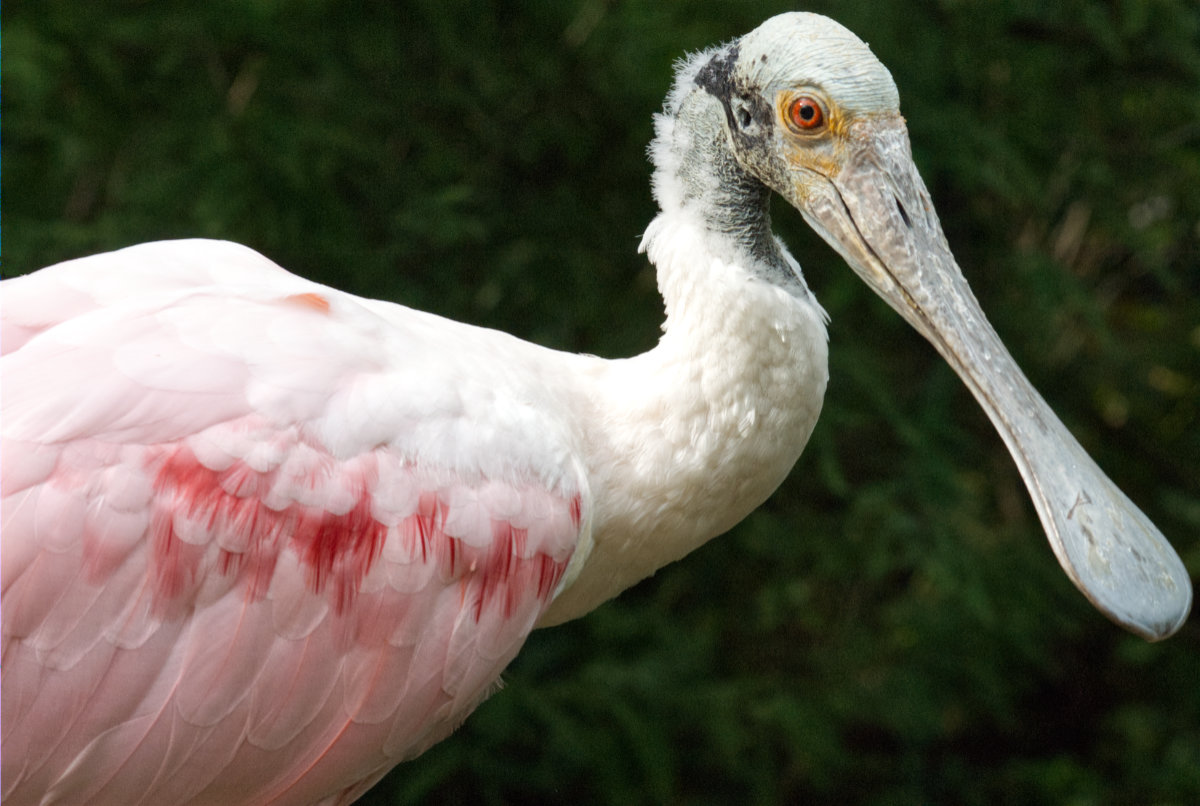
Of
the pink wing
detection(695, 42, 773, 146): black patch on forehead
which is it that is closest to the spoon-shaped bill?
detection(695, 42, 773, 146): black patch on forehead

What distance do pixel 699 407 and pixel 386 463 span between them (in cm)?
53

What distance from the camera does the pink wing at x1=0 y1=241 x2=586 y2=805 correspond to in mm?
2049

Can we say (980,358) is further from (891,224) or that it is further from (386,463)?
(386,463)

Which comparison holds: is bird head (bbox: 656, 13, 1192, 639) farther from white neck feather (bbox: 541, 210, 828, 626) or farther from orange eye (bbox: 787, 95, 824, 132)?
white neck feather (bbox: 541, 210, 828, 626)

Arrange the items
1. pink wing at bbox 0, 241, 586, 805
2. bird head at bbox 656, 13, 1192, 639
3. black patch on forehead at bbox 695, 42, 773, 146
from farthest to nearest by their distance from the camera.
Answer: black patch on forehead at bbox 695, 42, 773, 146 < bird head at bbox 656, 13, 1192, 639 < pink wing at bbox 0, 241, 586, 805

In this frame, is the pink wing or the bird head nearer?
the pink wing

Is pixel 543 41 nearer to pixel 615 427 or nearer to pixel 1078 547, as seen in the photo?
pixel 615 427

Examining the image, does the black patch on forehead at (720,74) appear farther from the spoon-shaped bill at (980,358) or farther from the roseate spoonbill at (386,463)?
the spoon-shaped bill at (980,358)

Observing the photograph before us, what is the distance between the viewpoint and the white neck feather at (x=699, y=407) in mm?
2297

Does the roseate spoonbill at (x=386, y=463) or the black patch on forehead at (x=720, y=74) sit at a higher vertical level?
the black patch on forehead at (x=720, y=74)

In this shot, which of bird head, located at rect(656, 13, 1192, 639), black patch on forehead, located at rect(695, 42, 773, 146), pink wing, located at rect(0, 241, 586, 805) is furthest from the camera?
black patch on forehead, located at rect(695, 42, 773, 146)

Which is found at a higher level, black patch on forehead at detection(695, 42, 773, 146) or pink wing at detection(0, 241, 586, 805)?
black patch on forehead at detection(695, 42, 773, 146)

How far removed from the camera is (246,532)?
215cm

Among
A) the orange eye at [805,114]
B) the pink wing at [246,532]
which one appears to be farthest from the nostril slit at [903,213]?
the pink wing at [246,532]
